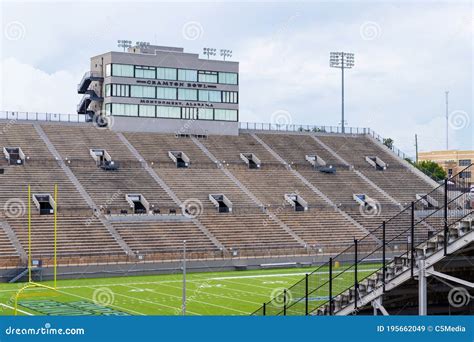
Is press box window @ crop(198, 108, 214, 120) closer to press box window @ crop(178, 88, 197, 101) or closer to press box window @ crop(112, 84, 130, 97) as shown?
press box window @ crop(178, 88, 197, 101)

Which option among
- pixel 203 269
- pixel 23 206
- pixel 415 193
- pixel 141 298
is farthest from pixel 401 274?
pixel 415 193

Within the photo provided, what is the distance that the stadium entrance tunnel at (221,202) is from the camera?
54.4 meters

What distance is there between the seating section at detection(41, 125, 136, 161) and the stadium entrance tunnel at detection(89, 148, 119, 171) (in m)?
0.35

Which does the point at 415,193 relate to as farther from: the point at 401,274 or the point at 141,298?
the point at 401,274

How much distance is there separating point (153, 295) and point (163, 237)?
12.8 m

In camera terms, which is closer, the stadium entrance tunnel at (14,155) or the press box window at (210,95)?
the stadium entrance tunnel at (14,155)

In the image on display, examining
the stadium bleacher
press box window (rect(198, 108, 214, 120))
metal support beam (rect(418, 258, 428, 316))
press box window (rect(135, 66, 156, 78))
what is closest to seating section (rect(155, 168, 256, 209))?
the stadium bleacher

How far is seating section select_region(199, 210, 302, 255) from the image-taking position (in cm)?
4934

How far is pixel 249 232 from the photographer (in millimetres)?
51562

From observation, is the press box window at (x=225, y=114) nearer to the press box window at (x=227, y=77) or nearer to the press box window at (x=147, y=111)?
the press box window at (x=227, y=77)

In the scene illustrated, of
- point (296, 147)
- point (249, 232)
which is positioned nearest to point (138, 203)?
point (249, 232)

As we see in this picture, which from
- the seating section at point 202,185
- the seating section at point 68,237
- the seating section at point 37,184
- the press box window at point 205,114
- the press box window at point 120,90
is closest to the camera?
the seating section at point 68,237

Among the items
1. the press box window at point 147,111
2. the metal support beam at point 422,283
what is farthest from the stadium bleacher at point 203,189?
the metal support beam at point 422,283

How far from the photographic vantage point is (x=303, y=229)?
53500 millimetres
